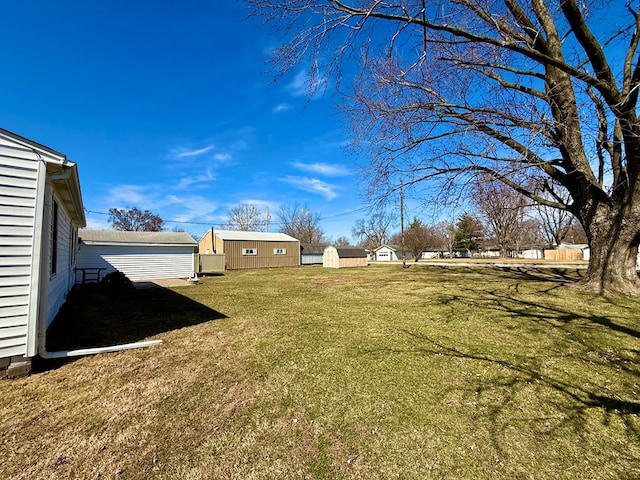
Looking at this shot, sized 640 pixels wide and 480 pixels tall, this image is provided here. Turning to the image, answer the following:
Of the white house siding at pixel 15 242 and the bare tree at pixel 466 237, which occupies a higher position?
the bare tree at pixel 466 237

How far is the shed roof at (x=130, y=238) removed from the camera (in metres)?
14.3

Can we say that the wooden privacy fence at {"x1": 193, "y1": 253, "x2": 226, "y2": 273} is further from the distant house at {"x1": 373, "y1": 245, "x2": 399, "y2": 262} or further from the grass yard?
the distant house at {"x1": 373, "y1": 245, "x2": 399, "y2": 262}

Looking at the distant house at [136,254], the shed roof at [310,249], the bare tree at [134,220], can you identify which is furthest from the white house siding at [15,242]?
the bare tree at [134,220]

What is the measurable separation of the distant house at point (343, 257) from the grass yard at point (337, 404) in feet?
60.6

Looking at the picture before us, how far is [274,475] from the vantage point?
1978 mm

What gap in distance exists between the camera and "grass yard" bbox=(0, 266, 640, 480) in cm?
207

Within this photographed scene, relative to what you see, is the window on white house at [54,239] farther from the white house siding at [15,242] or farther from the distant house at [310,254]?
the distant house at [310,254]

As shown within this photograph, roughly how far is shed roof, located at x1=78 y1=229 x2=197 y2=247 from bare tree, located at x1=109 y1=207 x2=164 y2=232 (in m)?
24.3

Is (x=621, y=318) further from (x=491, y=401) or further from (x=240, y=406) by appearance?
(x=240, y=406)

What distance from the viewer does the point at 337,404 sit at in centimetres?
286

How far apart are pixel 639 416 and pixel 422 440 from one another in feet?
6.74

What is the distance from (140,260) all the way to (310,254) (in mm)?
18307

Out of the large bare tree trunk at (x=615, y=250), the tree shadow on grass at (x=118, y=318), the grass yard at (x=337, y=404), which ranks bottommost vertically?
the grass yard at (x=337, y=404)

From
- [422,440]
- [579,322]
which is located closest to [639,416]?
[422,440]
